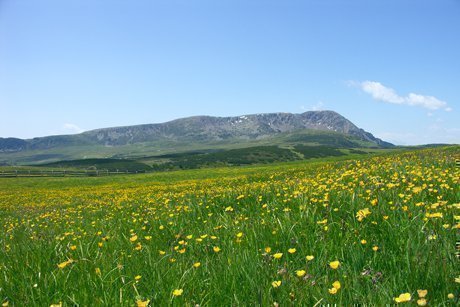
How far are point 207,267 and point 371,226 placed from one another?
7.61ft

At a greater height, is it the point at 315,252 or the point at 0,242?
the point at 315,252

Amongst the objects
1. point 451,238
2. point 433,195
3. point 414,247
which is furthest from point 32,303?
point 433,195

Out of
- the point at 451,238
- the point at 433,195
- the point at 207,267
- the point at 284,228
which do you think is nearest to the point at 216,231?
the point at 284,228

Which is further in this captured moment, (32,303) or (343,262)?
(343,262)

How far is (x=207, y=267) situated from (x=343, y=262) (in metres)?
1.46

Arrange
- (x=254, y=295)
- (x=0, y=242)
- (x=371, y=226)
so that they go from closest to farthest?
(x=254, y=295)
(x=371, y=226)
(x=0, y=242)

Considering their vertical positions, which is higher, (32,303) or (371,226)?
(371,226)

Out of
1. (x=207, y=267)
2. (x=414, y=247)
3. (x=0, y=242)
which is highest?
(x=414, y=247)

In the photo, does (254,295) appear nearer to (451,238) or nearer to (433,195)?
(451,238)

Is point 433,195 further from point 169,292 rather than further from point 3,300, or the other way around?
point 3,300

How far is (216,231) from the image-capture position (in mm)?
5477

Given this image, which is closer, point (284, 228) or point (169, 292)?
A: point (169, 292)

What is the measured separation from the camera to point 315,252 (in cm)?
403

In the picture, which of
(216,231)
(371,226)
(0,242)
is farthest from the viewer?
(0,242)
